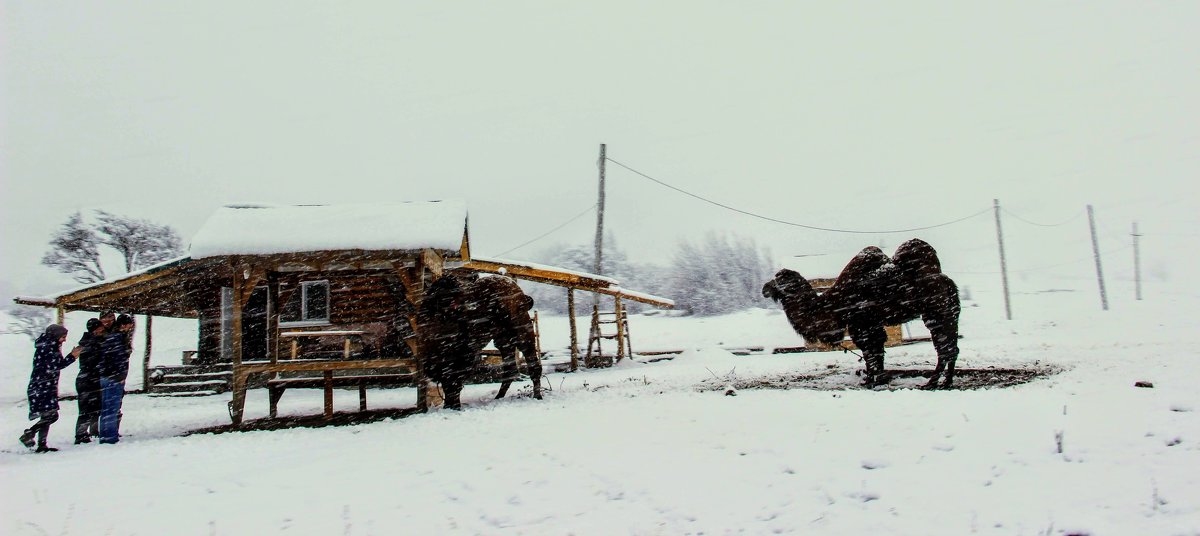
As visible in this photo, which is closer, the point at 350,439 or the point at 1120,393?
the point at 1120,393

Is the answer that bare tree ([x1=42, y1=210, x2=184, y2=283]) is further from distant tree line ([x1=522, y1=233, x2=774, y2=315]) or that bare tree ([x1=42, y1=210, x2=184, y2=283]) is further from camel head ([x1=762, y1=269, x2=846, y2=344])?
camel head ([x1=762, y1=269, x2=846, y2=344])

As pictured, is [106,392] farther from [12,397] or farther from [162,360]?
[162,360]

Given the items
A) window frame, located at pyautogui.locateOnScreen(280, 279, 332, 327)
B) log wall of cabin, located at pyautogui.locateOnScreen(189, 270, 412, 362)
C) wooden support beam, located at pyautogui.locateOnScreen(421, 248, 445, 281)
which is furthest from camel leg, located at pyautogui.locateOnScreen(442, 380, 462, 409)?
window frame, located at pyautogui.locateOnScreen(280, 279, 332, 327)

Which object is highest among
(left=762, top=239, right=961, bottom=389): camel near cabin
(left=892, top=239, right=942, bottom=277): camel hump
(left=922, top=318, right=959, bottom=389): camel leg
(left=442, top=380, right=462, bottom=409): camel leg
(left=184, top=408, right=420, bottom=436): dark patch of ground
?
(left=892, top=239, right=942, bottom=277): camel hump

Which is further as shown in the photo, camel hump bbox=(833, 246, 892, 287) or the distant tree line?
the distant tree line

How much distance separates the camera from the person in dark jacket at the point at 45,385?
7438 millimetres

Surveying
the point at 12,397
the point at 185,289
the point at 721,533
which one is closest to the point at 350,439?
the point at 721,533

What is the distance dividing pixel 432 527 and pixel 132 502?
2.60 metres

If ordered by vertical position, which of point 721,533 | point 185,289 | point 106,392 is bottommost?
point 721,533

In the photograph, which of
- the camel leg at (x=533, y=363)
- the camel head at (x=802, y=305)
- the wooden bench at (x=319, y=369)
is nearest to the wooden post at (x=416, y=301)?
the wooden bench at (x=319, y=369)

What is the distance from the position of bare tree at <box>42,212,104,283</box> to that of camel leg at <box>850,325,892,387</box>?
33.2 metres

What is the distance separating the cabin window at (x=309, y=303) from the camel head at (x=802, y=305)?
10.4m

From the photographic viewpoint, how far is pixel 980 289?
56.9 metres

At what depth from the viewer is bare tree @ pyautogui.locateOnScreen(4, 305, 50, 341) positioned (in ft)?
112
